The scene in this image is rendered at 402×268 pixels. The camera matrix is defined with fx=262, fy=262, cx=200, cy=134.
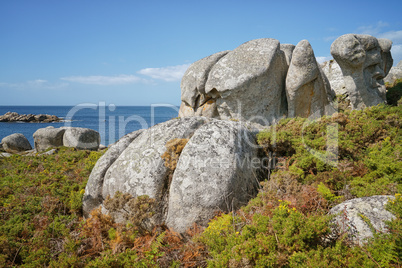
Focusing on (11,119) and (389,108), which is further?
(11,119)

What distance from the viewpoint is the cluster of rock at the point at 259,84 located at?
11.0m

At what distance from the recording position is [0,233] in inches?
226

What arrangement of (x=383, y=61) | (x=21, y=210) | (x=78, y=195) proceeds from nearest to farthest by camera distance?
1. (x=21, y=210)
2. (x=78, y=195)
3. (x=383, y=61)

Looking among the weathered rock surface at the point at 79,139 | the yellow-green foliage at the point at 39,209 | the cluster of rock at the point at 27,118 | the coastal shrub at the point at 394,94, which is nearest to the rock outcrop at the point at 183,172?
the yellow-green foliage at the point at 39,209

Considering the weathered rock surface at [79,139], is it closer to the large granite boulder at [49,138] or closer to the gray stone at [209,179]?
the large granite boulder at [49,138]

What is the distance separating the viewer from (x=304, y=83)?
1112cm

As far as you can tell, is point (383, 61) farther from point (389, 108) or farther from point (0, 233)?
point (0, 233)

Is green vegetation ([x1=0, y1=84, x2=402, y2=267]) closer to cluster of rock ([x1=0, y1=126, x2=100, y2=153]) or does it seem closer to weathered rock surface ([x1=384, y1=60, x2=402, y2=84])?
cluster of rock ([x1=0, y1=126, x2=100, y2=153])

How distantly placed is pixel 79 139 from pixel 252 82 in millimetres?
12128

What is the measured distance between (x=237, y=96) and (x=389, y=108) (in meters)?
5.35

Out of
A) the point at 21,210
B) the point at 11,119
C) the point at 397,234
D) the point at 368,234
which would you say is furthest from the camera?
the point at 11,119

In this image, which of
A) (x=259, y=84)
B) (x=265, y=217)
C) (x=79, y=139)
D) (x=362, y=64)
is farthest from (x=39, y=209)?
(x=362, y=64)

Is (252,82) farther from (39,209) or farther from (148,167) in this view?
(39,209)

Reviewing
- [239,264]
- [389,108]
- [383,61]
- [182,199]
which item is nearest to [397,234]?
[239,264]
